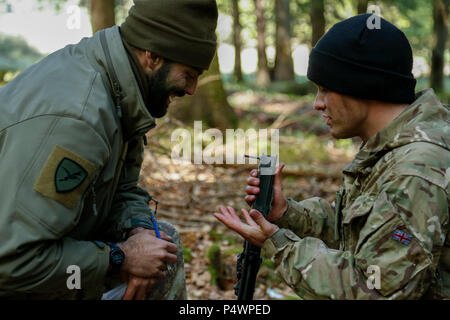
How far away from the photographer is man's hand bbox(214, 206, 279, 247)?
243 cm

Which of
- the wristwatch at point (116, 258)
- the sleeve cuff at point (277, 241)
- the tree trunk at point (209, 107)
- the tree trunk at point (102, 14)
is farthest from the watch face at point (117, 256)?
the tree trunk at point (209, 107)

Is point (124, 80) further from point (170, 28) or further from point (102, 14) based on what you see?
point (102, 14)

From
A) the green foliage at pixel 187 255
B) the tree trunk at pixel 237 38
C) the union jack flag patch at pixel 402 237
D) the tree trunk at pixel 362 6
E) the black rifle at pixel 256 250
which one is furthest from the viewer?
the tree trunk at pixel 237 38

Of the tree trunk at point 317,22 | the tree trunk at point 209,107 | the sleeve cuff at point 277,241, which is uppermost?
the tree trunk at point 317,22

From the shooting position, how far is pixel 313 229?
289cm

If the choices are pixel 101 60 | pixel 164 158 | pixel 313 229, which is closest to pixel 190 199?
pixel 164 158

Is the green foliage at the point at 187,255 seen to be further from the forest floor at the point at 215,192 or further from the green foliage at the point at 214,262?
the green foliage at the point at 214,262

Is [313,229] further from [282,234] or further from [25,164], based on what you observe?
[25,164]

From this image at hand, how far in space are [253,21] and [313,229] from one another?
3832 cm

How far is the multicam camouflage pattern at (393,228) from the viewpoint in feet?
6.51

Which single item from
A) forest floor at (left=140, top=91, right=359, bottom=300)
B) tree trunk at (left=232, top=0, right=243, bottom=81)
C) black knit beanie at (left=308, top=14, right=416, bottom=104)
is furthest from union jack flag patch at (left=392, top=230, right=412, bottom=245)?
tree trunk at (left=232, top=0, right=243, bottom=81)

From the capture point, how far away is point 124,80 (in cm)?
254

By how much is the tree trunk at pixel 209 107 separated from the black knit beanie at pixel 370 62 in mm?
6093

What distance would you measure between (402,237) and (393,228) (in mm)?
54
